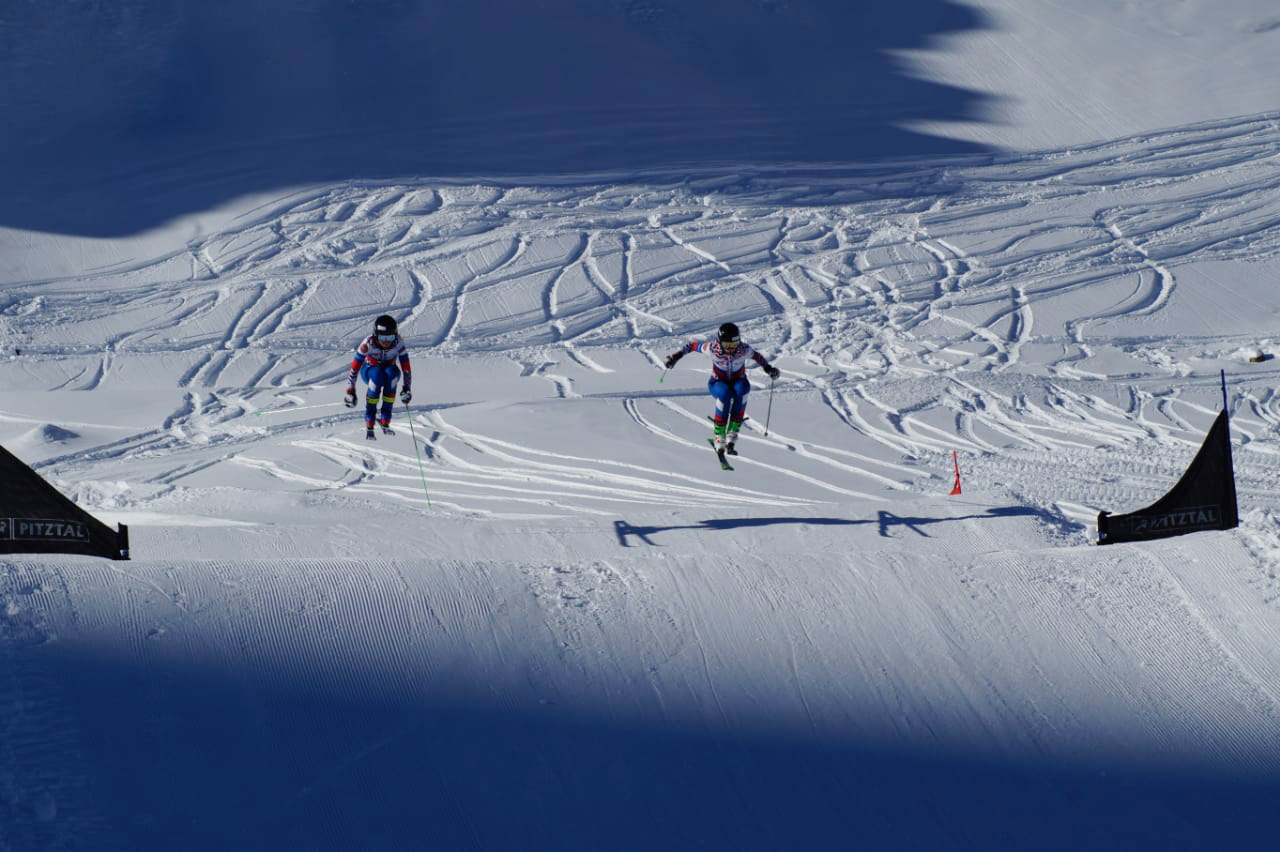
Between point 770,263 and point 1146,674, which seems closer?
point 1146,674

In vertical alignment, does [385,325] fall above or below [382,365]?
above

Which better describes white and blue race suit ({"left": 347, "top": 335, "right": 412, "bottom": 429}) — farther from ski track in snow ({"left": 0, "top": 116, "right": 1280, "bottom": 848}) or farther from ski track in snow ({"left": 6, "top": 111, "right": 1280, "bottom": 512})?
Answer: ski track in snow ({"left": 6, "top": 111, "right": 1280, "bottom": 512})

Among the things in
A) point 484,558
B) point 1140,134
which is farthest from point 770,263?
point 484,558

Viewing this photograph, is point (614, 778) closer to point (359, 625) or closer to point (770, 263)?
point (359, 625)

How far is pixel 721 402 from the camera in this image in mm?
12328

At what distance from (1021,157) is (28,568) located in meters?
24.6

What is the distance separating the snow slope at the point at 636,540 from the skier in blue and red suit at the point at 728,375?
0.66 meters

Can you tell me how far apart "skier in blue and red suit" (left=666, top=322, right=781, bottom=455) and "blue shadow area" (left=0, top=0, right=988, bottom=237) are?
1516cm

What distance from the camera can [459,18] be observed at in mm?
32531

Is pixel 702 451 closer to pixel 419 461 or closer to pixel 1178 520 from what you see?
pixel 419 461

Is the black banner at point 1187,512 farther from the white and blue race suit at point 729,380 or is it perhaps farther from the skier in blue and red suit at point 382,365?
the skier in blue and red suit at point 382,365

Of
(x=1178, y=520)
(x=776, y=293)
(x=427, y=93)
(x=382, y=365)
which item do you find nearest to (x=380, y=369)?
(x=382, y=365)

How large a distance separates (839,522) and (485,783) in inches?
207

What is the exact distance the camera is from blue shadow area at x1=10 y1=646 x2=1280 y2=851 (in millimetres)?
6441
